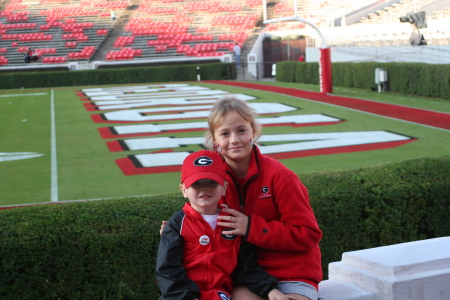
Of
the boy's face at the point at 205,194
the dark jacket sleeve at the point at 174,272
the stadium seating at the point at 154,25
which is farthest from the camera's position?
the stadium seating at the point at 154,25

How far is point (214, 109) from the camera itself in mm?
3047

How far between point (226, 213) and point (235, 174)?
0.29 meters

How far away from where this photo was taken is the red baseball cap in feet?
9.09

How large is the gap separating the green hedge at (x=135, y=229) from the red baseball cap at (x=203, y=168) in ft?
3.46

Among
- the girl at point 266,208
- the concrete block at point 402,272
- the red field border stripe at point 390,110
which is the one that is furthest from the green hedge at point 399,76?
the girl at point 266,208

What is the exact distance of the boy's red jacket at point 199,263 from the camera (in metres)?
2.72

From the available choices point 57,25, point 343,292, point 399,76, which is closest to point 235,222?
point 343,292

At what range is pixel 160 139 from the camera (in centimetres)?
1156

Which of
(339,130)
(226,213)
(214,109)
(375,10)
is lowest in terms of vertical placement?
(339,130)

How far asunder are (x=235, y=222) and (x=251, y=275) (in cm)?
28

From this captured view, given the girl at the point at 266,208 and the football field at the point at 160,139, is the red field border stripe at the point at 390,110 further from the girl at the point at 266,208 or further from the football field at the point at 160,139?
the girl at the point at 266,208

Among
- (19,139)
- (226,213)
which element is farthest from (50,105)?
(226,213)

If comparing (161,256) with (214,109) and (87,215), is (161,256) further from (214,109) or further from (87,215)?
(87,215)

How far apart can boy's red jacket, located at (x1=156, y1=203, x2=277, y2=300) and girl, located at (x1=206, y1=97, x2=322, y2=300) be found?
0.07 metres
